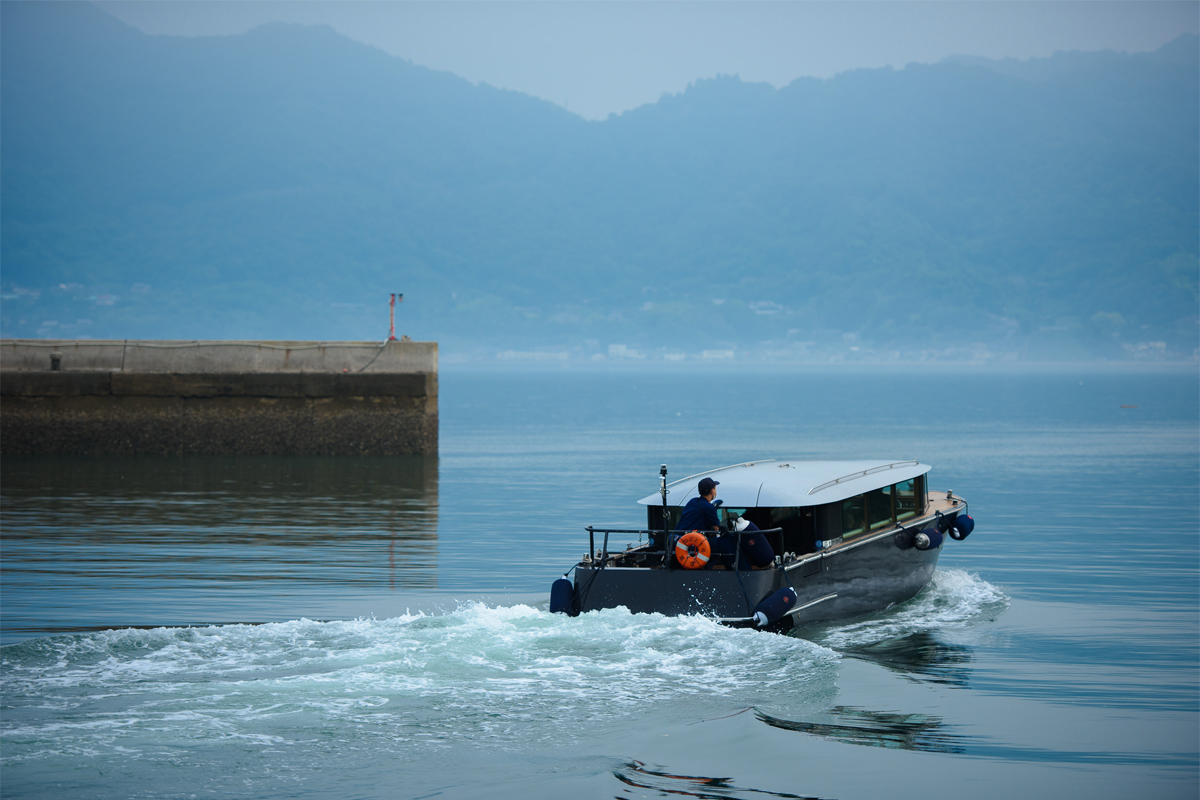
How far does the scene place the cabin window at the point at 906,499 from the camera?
16.4 meters

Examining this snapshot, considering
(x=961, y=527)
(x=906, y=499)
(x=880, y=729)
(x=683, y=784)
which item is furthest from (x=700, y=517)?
(x=961, y=527)

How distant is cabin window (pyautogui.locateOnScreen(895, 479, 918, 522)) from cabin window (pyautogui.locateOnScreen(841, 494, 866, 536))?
106 centimetres

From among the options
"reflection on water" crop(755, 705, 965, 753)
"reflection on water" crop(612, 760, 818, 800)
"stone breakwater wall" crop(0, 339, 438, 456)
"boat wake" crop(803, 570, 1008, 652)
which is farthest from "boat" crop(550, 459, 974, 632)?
"stone breakwater wall" crop(0, 339, 438, 456)

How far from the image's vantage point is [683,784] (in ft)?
27.6

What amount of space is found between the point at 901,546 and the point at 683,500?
3.39 m

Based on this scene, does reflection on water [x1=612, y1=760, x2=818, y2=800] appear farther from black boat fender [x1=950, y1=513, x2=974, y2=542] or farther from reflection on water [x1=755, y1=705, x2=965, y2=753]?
black boat fender [x1=950, y1=513, x2=974, y2=542]

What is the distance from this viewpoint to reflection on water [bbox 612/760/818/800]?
8.24 m

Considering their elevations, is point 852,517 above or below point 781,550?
above

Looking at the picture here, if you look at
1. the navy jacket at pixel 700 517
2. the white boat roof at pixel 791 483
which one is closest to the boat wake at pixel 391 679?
the navy jacket at pixel 700 517

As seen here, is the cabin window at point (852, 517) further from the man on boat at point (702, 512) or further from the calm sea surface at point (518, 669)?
the man on boat at point (702, 512)

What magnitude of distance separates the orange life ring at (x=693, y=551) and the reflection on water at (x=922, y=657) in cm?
194

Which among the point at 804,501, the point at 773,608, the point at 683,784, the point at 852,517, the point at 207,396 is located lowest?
the point at 683,784

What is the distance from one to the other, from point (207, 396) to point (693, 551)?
2529 cm

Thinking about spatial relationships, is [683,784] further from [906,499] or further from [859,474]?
[906,499]
